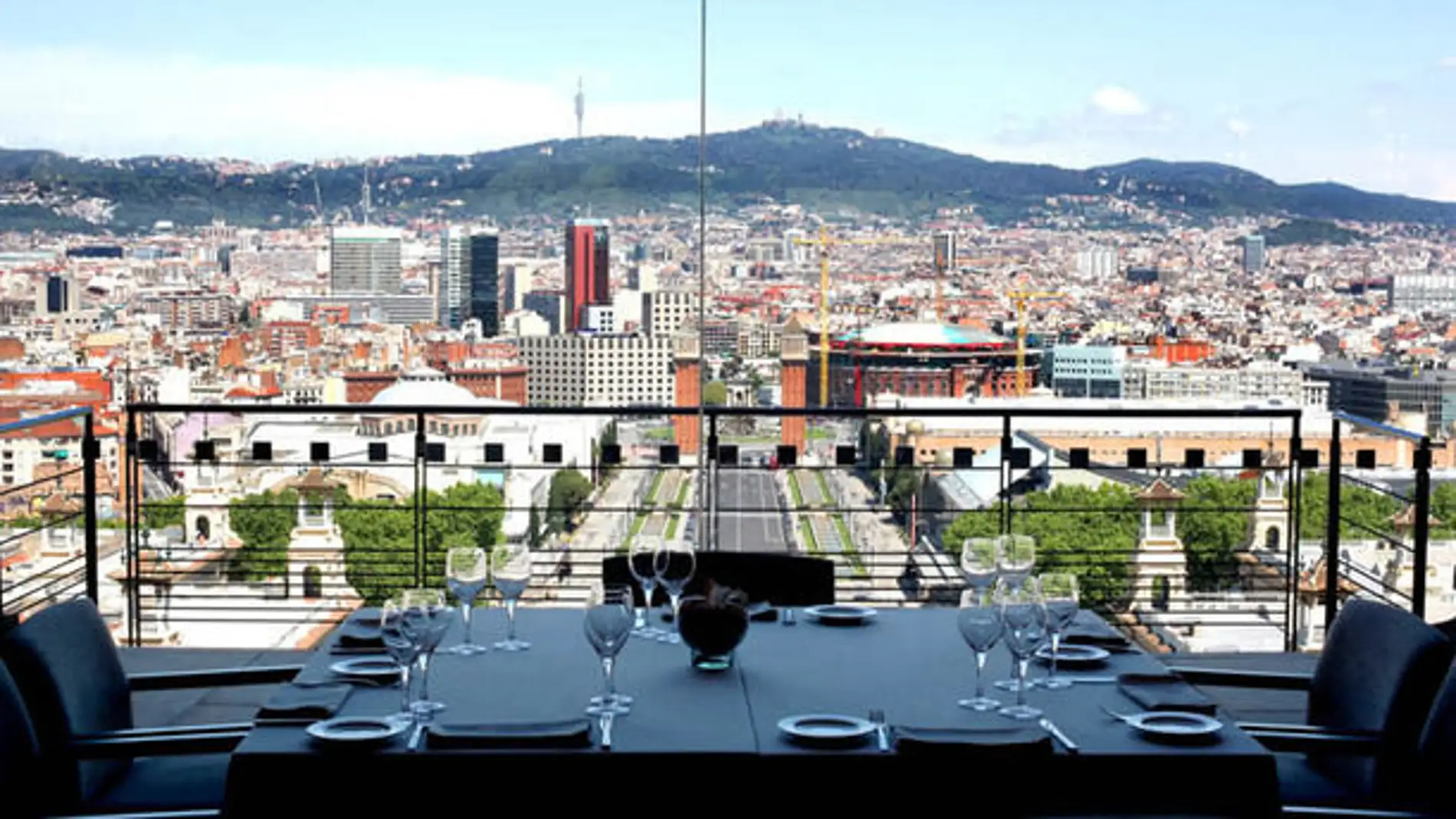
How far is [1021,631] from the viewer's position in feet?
6.43

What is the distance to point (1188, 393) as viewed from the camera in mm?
36875

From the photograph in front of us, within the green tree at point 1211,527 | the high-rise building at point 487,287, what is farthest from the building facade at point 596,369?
the green tree at point 1211,527

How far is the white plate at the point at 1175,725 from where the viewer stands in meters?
1.83

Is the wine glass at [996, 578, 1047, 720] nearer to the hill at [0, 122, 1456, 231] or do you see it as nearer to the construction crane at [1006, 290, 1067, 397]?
the hill at [0, 122, 1456, 231]

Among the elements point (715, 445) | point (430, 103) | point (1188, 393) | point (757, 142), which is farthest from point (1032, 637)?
point (1188, 393)

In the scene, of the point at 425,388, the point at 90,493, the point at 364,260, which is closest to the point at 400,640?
the point at 90,493

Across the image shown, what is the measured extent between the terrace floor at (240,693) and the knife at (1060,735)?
3.27 ft

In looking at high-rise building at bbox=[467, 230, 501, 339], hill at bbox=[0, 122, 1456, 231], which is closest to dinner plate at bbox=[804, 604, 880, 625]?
hill at bbox=[0, 122, 1456, 231]

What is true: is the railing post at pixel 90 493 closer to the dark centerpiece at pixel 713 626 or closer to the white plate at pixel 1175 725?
the dark centerpiece at pixel 713 626

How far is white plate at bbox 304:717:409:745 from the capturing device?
177 cm

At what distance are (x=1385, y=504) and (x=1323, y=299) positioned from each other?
18.9 meters

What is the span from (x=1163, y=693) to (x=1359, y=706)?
369 mm

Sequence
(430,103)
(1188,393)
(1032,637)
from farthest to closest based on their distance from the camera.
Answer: (1188,393) < (430,103) < (1032,637)

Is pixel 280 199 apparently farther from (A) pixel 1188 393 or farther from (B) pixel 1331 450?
(B) pixel 1331 450
